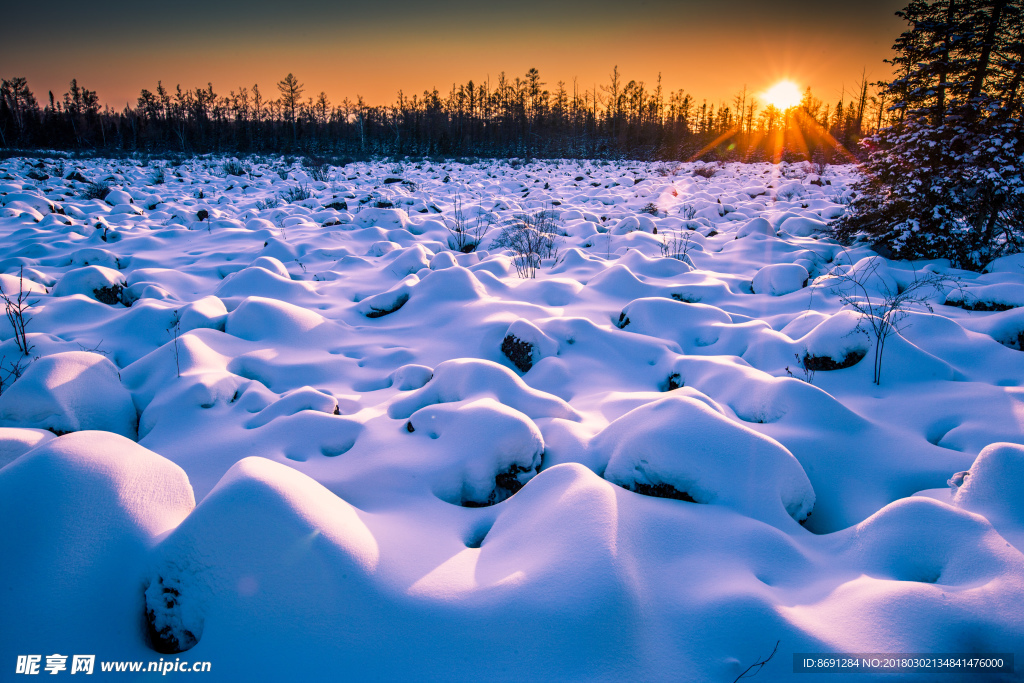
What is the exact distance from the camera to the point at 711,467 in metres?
1.60

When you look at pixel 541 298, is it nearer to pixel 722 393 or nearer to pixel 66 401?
pixel 722 393

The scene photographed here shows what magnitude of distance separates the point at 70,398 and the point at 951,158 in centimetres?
798

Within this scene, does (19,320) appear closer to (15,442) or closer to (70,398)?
(70,398)

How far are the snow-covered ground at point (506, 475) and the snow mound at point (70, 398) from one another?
13 millimetres

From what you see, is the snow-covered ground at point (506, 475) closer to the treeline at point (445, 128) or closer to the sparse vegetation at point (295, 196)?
the sparse vegetation at point (295, 196)

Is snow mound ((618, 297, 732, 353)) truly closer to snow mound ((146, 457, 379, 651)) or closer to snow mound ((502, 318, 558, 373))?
snow mound ((502, 318, 558, 373))

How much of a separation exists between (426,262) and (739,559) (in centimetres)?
439

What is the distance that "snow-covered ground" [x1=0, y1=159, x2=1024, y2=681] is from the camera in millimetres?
1055

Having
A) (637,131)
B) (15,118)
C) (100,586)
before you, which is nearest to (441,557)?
(100,586)

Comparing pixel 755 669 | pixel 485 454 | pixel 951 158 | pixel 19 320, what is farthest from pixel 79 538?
pixel 951 158

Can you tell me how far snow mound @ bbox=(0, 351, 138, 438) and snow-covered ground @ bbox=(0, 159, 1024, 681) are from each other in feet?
0.04

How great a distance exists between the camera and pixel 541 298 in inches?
160

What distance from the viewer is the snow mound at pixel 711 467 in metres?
1.57

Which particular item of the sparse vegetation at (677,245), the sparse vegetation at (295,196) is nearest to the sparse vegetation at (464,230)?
the sparse vegetation at (677,245)
